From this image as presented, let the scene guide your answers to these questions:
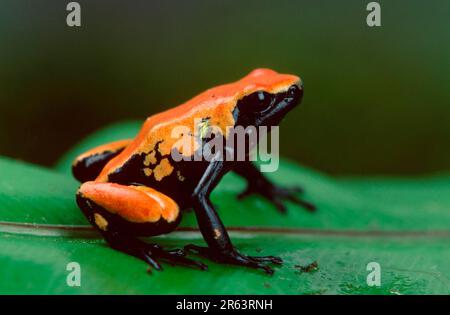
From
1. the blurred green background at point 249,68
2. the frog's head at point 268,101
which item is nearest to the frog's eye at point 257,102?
the frog's head at point 268,101

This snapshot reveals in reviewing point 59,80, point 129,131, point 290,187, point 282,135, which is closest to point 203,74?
point 282,135

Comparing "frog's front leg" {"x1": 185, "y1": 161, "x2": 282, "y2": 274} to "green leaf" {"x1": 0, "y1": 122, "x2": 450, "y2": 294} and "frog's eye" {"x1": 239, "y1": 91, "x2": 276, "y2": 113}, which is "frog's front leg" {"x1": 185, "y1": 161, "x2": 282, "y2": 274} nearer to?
"green leaf" {"x1": 0, "y1": 122, "x2": 450, "y2": 294}

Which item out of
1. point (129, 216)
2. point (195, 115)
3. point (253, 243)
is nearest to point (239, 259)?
point (253, 243)

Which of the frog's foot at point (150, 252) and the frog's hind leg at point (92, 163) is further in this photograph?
the frog's hind leg at point (92, 163)

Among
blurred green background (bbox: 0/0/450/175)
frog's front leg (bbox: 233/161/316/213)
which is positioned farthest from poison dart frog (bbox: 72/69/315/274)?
blurred green background (bbox: 0/0/450/175)

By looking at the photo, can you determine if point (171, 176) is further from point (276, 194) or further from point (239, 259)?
point (276, 194)

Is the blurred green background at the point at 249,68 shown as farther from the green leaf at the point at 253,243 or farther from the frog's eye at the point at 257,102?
the frog's eye at the point at 257,102

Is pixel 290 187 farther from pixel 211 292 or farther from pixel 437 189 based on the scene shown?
pixel 211 292
